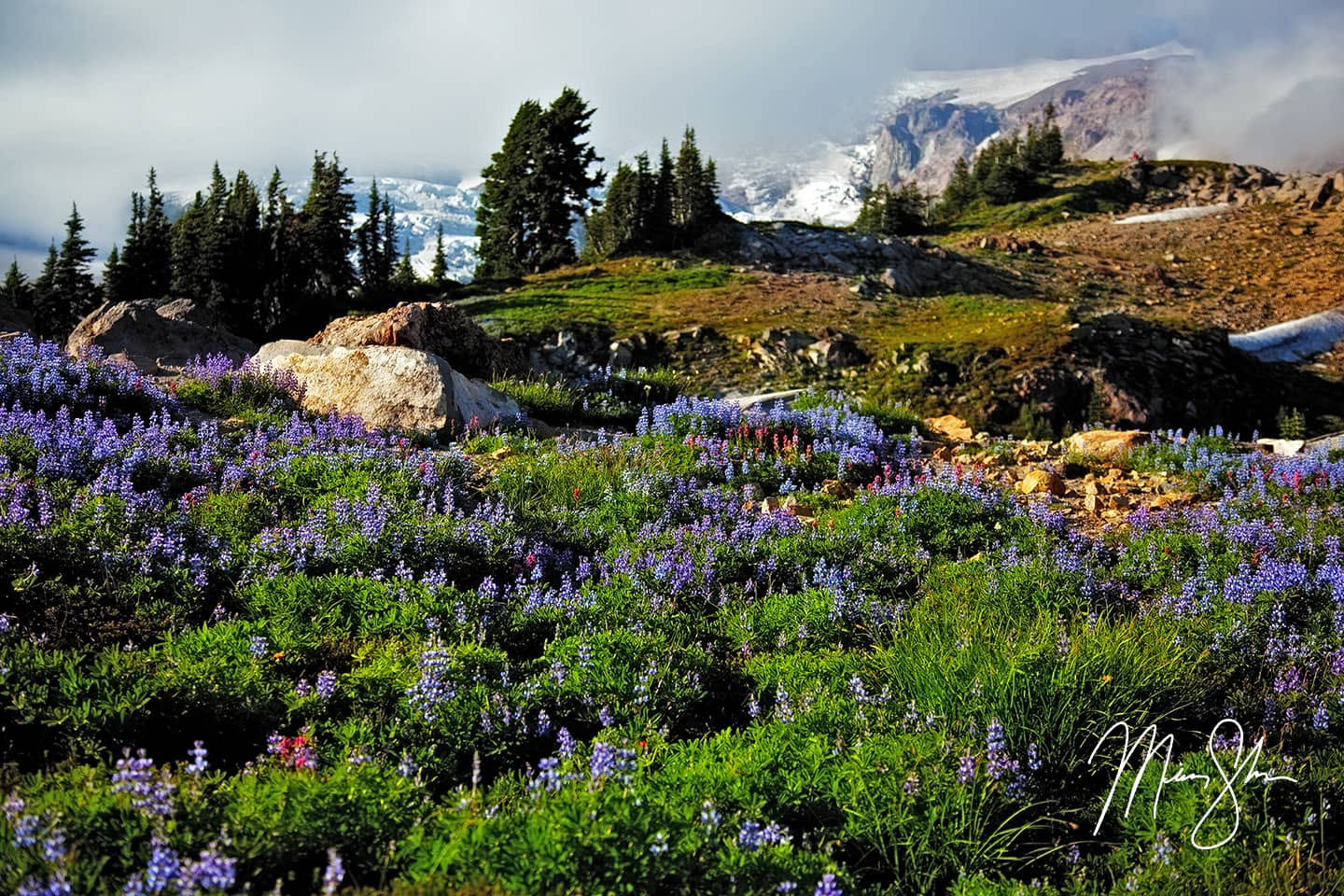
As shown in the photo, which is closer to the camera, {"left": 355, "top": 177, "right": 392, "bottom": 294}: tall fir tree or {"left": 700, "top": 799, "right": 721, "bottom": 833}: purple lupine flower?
{"left": 700, "top": 799, "right": 721, "bottom": 833}: purple lupine flower

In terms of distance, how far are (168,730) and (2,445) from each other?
4284 millimetres

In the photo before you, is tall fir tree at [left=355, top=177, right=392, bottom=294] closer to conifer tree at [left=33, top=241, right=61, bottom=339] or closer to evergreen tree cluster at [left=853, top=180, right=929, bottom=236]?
conifer tree at [left=33, top=241, right=61, bottom=339]

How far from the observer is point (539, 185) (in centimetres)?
5225

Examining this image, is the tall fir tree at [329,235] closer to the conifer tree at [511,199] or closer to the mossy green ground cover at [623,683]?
the conifer tree at [511,199]

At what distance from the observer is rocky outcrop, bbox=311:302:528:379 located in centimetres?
1210

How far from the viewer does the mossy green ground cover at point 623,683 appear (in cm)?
289

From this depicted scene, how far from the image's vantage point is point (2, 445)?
A: 6652 mm

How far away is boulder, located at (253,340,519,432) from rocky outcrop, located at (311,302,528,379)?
87cm

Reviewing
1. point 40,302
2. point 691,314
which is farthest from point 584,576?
point 40,302

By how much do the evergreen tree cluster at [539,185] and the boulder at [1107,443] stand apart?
134 feet
